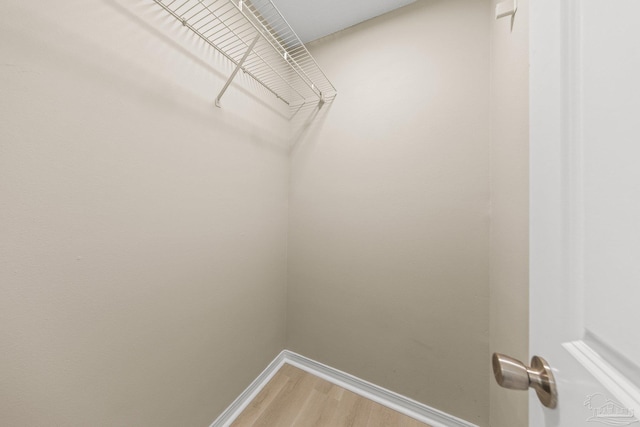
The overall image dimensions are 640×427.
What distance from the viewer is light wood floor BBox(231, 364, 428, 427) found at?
1.12m

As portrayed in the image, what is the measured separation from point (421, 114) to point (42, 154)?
4.87 feet

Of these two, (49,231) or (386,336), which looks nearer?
(49,231)

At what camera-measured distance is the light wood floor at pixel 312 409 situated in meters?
1.12

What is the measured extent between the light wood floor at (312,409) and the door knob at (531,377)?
1133 mm

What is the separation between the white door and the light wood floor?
1077 millimetres

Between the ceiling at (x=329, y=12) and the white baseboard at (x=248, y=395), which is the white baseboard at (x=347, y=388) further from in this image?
the ceiling at (x=329, y=12)

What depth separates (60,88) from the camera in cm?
60

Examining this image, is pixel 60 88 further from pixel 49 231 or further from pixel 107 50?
pixel 49 231

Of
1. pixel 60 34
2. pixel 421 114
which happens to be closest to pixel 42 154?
pixel 60 34

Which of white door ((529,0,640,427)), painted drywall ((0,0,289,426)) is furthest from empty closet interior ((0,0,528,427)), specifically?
white door ((529,0,640,427))

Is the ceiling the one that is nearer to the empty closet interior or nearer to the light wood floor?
the empty closet interior

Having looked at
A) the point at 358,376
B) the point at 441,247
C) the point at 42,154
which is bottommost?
the point at 358,376

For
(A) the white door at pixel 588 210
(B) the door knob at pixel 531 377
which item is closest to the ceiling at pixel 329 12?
(A) the white door at pixel 588 210

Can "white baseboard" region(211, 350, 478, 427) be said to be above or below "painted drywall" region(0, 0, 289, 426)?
below
